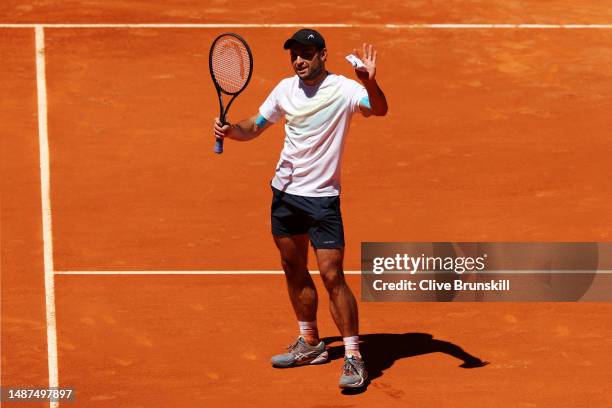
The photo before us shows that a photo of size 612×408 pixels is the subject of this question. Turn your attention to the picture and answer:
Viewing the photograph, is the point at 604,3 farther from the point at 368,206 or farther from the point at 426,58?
the point at 368,206

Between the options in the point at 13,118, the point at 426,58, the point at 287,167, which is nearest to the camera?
the point at 287,167

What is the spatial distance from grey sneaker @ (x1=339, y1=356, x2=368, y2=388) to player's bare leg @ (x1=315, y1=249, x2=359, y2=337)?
0.19 m

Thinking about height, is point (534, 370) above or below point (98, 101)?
below

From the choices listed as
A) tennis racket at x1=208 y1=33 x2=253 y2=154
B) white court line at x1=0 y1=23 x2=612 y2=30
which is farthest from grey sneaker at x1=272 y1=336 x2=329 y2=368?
white court line at x1=0 y1=23 x2=612 y2=30

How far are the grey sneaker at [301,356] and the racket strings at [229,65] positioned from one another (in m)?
1.97

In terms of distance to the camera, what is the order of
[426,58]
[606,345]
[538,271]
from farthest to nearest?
1. [426,58]
2. [538,271]
3. [606,345]

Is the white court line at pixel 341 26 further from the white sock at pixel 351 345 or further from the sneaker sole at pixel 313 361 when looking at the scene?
the white sock at pixel 351 345

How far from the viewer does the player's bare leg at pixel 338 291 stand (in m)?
12.4

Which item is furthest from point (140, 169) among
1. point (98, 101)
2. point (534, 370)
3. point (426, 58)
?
point (534, 370)

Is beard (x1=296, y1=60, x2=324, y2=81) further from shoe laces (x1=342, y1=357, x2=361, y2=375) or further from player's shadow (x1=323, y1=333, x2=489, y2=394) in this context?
player's shadow (x1=323, y1=333, x2=489, y2=394)

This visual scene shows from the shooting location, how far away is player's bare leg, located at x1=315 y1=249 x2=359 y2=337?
12398 mm

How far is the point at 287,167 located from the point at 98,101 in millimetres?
5599

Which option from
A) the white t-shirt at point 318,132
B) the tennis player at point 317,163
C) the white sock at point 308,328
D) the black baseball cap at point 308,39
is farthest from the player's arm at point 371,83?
the white sock at point 308,328

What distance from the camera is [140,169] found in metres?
16.5
